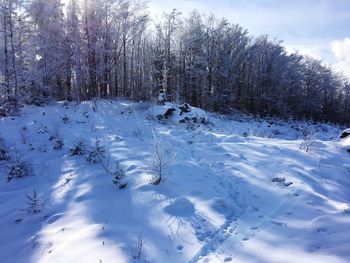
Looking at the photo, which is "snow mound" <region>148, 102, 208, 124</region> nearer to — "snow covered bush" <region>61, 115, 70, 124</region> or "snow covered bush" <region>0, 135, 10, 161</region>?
"snow covered bush" <region>61, 115, 70, 124</region>

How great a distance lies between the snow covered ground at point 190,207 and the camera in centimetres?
407

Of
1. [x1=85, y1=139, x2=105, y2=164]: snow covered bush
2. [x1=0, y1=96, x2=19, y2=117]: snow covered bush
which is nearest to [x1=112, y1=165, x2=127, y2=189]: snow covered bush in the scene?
[x1=85, y1=139, x2=105, y2=164]: snow covered bush

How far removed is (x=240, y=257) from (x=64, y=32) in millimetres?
26357

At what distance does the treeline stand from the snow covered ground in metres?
10.6

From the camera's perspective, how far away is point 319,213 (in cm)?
474

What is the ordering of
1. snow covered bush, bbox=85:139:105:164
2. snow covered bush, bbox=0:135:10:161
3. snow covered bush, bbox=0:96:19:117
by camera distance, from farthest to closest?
snow covered bush, bbox=0:96:19:117
snow covered bush, bbox=0:135:10:161
snow covered bush, bbox=85:139:105:164

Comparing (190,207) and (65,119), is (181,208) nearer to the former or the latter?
(190,207)

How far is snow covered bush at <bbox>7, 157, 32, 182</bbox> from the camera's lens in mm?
7051

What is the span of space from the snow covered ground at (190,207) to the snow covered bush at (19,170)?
5.4 inches

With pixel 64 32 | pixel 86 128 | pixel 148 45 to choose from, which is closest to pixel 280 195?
pixel 86 128

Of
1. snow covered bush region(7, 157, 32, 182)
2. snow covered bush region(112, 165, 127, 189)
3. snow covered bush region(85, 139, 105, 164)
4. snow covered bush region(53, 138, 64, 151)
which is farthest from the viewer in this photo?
snow covered bush region(53, 138, 64, 151)

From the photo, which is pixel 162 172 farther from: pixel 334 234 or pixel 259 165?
pixel 334 234

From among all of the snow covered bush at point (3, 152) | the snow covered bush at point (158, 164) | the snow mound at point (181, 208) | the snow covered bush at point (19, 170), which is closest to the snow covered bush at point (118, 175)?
the snow covered bush at point (158, 164)

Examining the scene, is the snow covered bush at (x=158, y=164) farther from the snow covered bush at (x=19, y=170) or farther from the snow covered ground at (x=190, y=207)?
the snow covered bush at (x=19, y=170)
